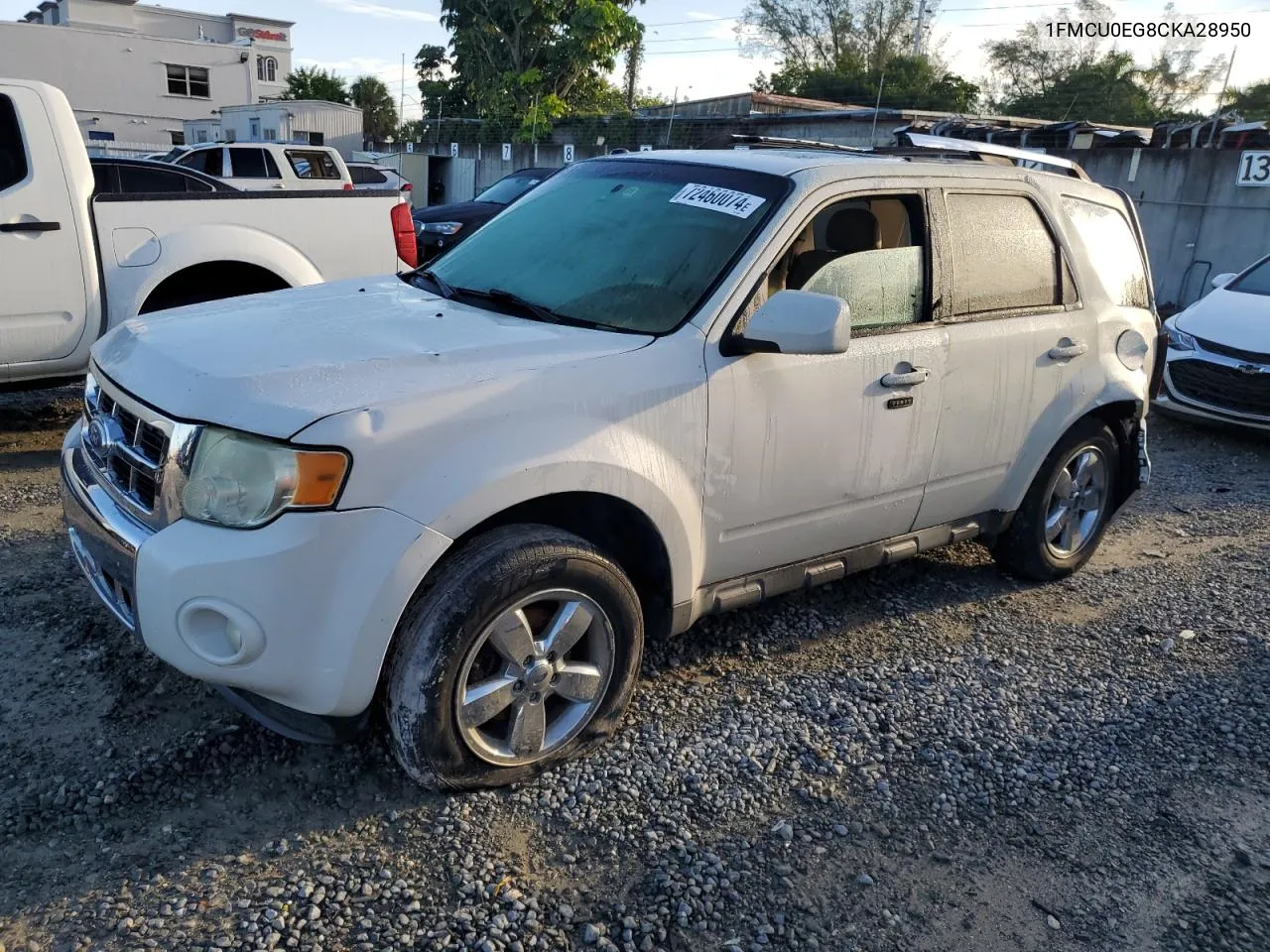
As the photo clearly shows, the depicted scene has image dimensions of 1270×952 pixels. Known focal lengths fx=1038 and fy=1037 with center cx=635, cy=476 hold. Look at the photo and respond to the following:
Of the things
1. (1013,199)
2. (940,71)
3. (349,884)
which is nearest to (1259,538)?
(1013,199)

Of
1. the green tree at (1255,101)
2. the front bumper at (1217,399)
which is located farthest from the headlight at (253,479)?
the green tree at (1255,101)

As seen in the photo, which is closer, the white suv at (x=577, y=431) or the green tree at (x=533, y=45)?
the white suv at (x=577, y=431)

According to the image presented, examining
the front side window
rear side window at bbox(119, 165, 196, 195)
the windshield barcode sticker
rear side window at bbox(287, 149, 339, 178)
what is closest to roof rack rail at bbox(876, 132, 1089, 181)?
the front side window

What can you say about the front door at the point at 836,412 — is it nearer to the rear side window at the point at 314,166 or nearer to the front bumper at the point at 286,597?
the front bumper at the point at 286,597

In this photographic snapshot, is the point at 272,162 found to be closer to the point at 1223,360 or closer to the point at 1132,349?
the point at 1223,360

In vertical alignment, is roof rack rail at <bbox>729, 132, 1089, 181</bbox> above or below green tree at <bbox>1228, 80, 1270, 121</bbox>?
below

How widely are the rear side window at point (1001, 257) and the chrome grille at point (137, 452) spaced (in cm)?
277

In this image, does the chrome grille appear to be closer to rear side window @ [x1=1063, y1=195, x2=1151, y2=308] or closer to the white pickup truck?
the white pickup truck

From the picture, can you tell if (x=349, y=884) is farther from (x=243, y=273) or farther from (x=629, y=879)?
(x=243, y=273)

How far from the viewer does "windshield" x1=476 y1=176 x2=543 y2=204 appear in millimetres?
14836

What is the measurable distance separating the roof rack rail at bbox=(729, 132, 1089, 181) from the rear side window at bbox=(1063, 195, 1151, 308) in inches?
7.9

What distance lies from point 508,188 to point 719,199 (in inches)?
481

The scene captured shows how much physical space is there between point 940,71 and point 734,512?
36.7 meters

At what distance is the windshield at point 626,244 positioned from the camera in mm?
3396
